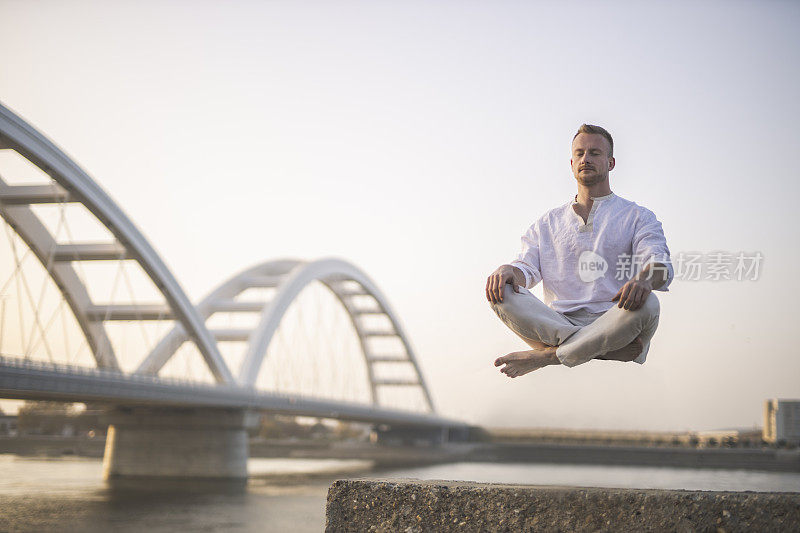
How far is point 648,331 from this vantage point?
3570mm

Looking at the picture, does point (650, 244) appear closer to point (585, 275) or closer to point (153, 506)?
point (585, 275)

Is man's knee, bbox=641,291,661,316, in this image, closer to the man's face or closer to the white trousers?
the white trousers

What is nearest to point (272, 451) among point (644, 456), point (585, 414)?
point (644, 456)

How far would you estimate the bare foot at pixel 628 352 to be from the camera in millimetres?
3631

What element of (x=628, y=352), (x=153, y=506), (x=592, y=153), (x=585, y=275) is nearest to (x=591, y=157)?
(x=592, y=153)

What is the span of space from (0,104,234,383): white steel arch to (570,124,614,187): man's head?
77.9 feet

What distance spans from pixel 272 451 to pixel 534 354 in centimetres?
8341

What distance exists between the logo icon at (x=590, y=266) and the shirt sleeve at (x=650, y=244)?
0.15 m

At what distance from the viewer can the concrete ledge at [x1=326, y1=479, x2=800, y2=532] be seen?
3.74 metres

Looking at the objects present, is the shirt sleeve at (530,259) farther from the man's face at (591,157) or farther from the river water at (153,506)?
the river water at (153,506)

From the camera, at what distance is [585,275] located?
12.5ft

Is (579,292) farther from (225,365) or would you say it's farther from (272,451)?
(272,451)

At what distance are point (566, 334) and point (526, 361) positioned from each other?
27 cm

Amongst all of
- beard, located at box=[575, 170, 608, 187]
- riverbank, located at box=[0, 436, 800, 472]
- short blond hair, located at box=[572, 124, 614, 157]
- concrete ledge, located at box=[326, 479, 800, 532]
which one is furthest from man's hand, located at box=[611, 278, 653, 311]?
riverbank, located at box=[0, 436, 800, 472]
